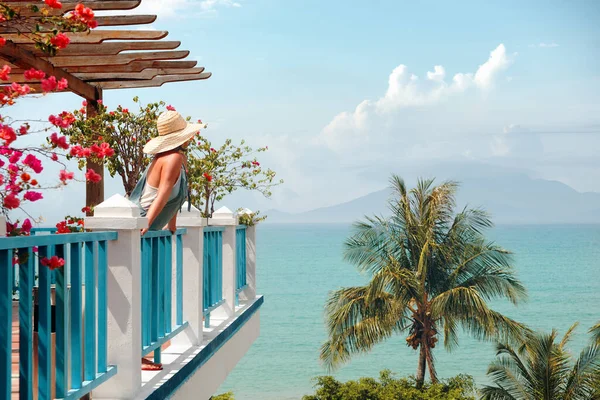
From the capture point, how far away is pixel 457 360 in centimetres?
4756

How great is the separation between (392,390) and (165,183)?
58.9ft

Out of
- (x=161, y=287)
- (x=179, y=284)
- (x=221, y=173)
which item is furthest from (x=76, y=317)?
(x=221, y=173)

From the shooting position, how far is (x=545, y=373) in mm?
16734

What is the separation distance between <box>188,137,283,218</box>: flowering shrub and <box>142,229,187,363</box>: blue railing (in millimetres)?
4620

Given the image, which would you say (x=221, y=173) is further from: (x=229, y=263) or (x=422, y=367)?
(x=422, y=367)

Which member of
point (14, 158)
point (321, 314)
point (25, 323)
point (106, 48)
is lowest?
point (321, 314)

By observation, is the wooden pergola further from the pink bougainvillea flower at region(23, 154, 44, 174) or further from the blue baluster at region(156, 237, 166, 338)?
the blue baluster at region(156, 237, 166, 338)

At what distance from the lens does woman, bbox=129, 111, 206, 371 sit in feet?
15.8

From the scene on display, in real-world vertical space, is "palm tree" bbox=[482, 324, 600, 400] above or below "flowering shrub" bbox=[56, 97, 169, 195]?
below

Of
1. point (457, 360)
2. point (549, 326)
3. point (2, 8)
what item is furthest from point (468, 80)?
point (2, 8)

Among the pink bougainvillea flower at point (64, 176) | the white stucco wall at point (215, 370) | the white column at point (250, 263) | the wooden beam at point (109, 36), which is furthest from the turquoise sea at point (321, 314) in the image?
the pink bougainvillea flower at point (64, 176)

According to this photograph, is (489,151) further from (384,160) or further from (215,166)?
(215,166)

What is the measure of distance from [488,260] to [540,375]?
4741mm

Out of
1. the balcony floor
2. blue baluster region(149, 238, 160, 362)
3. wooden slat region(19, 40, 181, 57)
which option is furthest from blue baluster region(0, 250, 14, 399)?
wooden slat region(19, 40, 181, 57)
